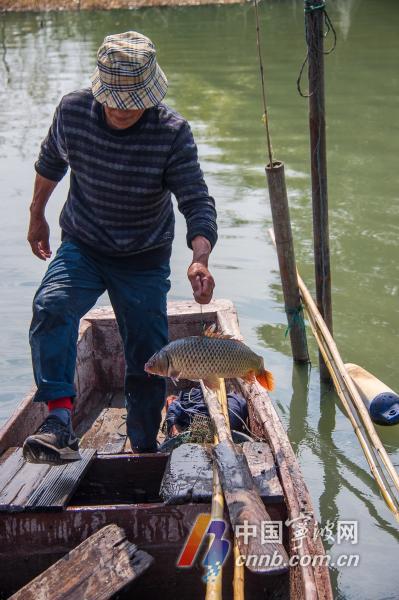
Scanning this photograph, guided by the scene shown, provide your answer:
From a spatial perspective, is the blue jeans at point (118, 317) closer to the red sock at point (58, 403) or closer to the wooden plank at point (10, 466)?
the red sock at point (58, 403)

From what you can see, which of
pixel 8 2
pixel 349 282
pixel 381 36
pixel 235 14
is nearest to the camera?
pixel 349 282

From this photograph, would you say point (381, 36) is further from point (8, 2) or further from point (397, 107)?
point (8, 2)

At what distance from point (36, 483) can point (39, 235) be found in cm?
132

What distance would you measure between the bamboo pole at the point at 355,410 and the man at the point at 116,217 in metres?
1.10

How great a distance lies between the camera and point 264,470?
4156 millimetres

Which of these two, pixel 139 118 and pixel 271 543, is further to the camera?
pixel 139 118

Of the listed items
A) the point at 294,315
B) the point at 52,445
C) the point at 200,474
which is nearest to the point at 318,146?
the point at 294,315

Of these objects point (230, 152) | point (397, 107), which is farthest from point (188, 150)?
point (397, 107)

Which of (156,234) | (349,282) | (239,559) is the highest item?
(156,234)

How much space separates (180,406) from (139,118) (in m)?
1.79

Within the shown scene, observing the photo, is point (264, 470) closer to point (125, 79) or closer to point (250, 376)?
point (250, 376)

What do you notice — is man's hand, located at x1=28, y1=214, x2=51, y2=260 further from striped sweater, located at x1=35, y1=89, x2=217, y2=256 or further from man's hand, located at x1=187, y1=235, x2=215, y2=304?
man's hand, located at x1=187, y1=235, x2=215, y2=304

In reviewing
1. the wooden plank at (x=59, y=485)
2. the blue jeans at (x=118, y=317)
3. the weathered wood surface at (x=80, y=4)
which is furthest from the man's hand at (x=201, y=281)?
the weathered wood surface at (x=80, y=4)

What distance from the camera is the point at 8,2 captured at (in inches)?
1086
